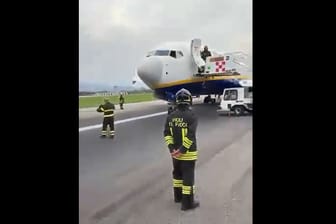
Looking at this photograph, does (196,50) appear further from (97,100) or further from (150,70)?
(97,100)

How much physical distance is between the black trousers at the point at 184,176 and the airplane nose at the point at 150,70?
458mm

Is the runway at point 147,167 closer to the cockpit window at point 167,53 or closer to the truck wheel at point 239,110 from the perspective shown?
the truck wheel at point 239,110

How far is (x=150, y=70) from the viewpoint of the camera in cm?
199

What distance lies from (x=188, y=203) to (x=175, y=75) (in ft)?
2.19

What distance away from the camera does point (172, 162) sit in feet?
5.81

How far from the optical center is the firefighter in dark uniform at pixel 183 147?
172cm

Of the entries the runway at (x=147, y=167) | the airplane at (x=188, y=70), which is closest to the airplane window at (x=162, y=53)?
the airplane at (x=188, y=70)

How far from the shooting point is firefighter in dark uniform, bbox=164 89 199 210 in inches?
67.9

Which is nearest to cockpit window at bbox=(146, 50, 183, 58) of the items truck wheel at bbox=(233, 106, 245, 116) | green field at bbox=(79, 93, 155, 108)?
A: green field at bbox=(79, 93, 155, 108)

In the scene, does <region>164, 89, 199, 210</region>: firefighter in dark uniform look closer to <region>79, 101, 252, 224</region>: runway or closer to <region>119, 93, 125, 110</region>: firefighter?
<region>79, 101, 252, 224</region>: runway
